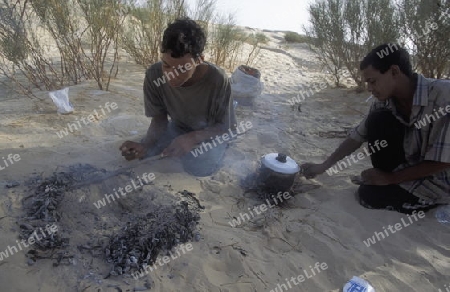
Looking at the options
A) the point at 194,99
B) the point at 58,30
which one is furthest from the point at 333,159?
the point at 58,30

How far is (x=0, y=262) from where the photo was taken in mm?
1560

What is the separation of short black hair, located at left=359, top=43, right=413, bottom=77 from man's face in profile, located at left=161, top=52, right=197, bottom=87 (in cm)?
114

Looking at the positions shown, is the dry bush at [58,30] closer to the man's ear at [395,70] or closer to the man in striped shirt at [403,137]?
the man in striped shirt at [403,137]

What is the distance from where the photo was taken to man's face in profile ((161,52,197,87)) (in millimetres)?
2059

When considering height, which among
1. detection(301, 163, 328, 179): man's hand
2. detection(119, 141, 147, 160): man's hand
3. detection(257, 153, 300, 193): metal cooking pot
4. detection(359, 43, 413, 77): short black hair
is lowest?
detection(301, 163, 328, 179): man's hand

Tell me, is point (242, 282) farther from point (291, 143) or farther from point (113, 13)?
point (113, 13)

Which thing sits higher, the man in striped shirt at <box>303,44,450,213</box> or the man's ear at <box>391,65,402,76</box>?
the man's ear at <box>391,65,402,76</box>

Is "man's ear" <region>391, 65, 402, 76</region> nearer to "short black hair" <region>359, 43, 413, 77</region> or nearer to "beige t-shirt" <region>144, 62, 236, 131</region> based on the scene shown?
"short black hair" <region>359, 43, 413, 77</region>

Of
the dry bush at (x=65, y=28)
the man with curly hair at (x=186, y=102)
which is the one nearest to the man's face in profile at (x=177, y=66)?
the man with curly hair at (x=186, y=102)

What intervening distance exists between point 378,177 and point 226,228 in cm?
115

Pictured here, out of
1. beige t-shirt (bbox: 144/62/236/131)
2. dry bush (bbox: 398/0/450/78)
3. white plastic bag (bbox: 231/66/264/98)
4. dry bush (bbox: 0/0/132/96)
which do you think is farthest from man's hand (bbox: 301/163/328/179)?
dry bush (bbox: 398/0/450/78)

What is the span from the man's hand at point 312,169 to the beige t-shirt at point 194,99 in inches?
27.4

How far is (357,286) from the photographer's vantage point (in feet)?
5.75

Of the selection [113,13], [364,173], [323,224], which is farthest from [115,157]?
[113,13]
